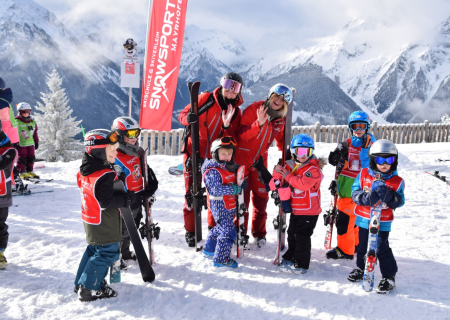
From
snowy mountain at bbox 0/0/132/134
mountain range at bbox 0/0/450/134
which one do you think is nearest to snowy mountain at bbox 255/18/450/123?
mountain range at bbox 0/0/450/134

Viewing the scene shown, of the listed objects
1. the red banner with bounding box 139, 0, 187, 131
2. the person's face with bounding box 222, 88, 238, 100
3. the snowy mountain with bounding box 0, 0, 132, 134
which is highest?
the snowy mountain with bounding box 0, 0, 132, 134

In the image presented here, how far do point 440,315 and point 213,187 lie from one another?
94.6 inches

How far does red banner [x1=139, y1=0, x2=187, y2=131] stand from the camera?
6.90 meters

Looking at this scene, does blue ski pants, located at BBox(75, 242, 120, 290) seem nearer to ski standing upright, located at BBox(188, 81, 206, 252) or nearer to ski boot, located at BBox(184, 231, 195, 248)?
ski standing upright, located at BBox(188, 81, 206, 252)

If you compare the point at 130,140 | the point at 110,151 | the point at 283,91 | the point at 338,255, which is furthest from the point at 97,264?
the point at 338,255

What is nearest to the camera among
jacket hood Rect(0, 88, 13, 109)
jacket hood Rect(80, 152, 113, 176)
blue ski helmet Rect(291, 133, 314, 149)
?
jacket hood Rect(80, 152, 113, 176)

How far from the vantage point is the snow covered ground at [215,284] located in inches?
103

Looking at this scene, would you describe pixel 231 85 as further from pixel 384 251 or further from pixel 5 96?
pixel 5 96

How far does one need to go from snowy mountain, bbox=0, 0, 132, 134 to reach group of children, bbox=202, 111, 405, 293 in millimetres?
63047

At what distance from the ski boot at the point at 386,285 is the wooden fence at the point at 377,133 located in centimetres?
904

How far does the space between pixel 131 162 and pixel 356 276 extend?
8.96 feet

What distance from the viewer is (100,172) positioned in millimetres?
2549

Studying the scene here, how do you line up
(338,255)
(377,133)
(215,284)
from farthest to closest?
1. (377,133)
2. (338,255)
3. (215,284)

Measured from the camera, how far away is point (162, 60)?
23.9ft
